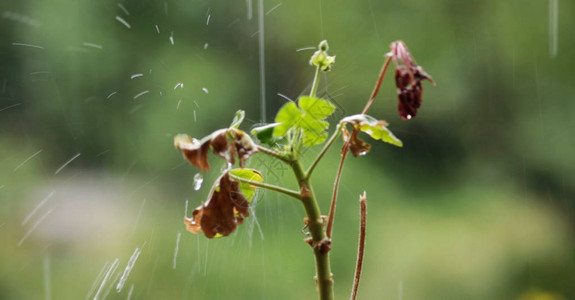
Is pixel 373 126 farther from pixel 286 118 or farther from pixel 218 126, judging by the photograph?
pixel 218 126

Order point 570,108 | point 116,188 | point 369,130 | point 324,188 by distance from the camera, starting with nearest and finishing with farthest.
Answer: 1. point 369,130
2. point 324,188
3. point 116,188
4. point 570,108

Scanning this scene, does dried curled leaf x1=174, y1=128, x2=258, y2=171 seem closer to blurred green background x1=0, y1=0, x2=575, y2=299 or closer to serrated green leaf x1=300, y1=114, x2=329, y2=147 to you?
serrated green leaf x1=300, y1=114, x2=329, y2=147

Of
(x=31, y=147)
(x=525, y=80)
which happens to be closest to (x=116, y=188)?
(x=31, y=147)

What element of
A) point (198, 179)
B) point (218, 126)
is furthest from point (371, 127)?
point (218, 126)

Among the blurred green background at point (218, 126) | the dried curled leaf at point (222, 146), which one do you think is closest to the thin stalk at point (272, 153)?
the dried curled leaf at point (222, 146)

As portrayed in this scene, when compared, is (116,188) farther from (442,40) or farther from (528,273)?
(528,273)

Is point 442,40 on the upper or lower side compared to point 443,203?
upper

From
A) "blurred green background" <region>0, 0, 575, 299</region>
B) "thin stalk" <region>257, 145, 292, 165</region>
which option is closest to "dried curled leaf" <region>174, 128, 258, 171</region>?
"thin stalk" <region>257, 145, 292, 165</region>

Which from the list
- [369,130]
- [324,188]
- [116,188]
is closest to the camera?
[369,130]
